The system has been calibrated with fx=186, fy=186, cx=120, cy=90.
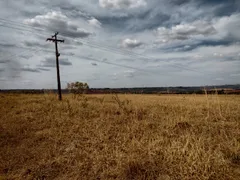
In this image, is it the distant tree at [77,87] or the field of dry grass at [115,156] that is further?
the distant tree at [77,87]

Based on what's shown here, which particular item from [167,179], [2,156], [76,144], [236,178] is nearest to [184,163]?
[167,179]

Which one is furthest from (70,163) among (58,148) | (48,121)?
(48,121)

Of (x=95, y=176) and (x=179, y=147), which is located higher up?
(x=179, y=147)

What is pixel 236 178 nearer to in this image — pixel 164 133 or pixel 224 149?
pixel 224 149

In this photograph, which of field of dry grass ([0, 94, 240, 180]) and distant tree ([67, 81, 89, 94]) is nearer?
field of dry grass ([0, 94, 240, 180])

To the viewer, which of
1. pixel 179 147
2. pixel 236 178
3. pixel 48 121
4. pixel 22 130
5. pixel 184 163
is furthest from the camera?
pixel 48 121

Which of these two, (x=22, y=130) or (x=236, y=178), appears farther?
(x=22, y=130)

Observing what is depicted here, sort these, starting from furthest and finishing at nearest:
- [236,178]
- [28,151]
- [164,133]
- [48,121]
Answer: [48,121], [164,133], [28,151], [236,178]

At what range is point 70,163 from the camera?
4.70 metres

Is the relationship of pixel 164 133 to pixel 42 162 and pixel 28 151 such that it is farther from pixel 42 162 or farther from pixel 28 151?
pixel 28 151

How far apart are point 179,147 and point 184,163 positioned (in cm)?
64

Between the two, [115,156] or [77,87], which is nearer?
[115,156]

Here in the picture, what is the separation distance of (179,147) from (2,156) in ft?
16.1

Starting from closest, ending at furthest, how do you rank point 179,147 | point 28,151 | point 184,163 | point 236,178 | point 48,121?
point 236,178 < point 184,163 < point 179,147 < point 28,151 < point 48,121
